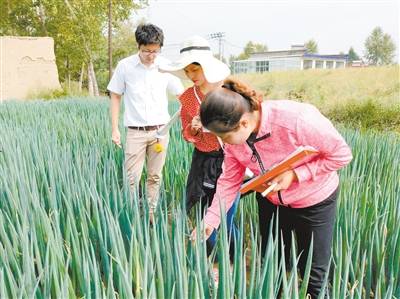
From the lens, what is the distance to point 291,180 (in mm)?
1137

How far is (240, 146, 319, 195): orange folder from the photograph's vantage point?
997 millimetres

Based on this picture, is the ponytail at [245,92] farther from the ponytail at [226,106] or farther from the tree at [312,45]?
the tree at [312,45]

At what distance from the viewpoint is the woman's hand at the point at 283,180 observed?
111 centimetres

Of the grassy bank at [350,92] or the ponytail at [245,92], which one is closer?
the ponytail at [245,92]

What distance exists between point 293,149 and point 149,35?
117 centimetres

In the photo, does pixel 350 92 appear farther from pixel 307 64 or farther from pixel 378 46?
pixel 378 46

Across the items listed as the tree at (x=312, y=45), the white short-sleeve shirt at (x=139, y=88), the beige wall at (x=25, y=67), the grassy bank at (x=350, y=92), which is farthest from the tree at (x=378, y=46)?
the white short-sleeve shirt at (x=139, y=88)

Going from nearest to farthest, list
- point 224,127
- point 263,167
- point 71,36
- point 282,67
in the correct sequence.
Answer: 1. point 224,127
2. point 263,167
3. point 71,36
4. point 282,67

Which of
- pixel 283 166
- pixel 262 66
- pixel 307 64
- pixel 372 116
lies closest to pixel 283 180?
pixel 283 166

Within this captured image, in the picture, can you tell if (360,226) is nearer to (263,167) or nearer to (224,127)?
(263,167)

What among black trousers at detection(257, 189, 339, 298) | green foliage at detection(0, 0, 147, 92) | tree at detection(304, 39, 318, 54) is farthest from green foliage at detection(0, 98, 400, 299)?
tree at detection(304, 39, 318, 54)

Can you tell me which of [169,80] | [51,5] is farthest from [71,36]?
[169,80]

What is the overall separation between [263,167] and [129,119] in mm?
1269

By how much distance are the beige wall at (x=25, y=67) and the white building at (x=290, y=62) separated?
123 feet
